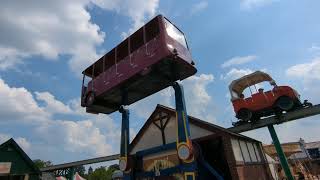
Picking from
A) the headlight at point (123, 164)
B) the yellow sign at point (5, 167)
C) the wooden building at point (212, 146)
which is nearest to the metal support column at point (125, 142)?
the headlight at point (123, 164)

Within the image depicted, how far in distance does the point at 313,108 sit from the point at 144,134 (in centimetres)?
1165

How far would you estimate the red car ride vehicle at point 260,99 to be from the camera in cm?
1642

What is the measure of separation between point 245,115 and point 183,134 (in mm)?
9988

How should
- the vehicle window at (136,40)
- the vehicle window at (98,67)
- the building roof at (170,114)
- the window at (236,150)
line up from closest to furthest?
the vehicle window at (136,40)
the window at (236,150)
the building roof at (170,114)
the vehicle window at (98,67)

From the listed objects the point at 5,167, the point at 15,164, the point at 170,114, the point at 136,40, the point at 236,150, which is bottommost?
the point at 236,150

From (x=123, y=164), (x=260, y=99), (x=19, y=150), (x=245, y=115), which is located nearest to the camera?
(x=123, y=164)

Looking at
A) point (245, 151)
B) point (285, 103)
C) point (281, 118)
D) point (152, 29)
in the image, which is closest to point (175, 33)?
point (152, 29)

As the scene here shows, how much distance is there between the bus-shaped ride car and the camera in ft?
33.6

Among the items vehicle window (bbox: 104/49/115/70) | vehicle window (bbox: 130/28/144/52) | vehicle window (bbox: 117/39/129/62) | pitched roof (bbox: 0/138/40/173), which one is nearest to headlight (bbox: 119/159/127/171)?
vehicle window (bbox: 104/49/115/70)

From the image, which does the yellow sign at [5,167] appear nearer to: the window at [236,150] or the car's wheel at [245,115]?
the window at [236,150]

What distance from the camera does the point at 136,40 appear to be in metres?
11.6

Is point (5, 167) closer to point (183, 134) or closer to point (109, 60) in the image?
point (109, 60)

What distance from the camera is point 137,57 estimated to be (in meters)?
11.1

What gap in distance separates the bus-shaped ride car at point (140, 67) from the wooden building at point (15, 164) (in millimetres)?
6750
